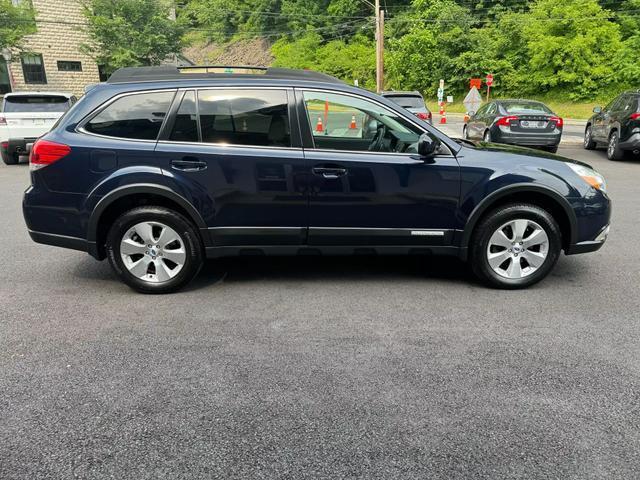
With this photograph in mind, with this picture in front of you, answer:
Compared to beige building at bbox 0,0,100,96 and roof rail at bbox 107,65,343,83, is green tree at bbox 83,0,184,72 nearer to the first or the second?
beige building at bbox 0,0,100,96

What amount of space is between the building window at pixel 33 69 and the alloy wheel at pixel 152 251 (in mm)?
32507

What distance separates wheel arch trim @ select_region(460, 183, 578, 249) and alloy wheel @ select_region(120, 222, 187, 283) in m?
2.41

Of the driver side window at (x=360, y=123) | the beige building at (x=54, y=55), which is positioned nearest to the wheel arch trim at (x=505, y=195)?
the driver side window at (x=360, y=123)

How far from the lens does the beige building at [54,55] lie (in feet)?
101

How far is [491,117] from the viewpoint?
1420cm

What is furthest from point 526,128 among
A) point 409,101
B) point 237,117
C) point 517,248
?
point 237,117

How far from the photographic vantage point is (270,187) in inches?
170

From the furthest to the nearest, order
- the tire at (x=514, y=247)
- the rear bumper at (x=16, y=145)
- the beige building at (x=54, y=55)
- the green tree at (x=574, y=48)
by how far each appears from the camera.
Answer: the green tree at (x=574, y=48) < the beige building at (x=54, y=55) < the rear bumper at (x=16, y=145) < the tire at (x=514, y=247)

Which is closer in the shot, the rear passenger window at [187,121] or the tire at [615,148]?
the rear passenger window at [187,121]

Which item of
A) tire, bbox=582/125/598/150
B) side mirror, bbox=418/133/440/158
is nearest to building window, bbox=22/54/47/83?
tire, bbox=582/125/598/150

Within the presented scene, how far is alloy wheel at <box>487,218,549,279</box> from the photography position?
4492mm

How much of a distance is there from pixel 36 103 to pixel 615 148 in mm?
13989

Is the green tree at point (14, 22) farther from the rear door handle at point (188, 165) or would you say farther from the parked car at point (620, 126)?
the rear door handle at point (188, 165)

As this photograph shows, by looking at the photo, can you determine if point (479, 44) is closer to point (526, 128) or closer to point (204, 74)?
point (526, 128)
